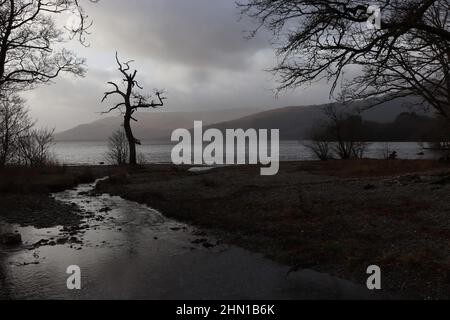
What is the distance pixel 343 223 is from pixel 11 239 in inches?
387

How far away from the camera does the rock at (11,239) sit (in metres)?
12.0

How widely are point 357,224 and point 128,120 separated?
3194 centimetres

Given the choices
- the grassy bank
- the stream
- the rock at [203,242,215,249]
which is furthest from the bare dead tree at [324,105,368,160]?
the rock at [203,242,215,249]

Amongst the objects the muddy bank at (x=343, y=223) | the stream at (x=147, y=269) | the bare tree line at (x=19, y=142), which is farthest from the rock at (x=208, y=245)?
the bare tree line at (x=19, y=142)

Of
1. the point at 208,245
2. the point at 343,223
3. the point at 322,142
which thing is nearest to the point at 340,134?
the point at 322,142

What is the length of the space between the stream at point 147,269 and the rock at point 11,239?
0.26 meters

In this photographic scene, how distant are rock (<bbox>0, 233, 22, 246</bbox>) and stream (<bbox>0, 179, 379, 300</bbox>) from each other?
264 millimetres

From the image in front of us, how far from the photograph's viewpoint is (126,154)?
161 ft

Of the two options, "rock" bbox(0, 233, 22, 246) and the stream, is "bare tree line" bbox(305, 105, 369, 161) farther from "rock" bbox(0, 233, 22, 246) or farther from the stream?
"rock" bbox(0, 233, 22, 246)

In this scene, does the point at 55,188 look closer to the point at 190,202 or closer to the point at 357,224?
the point at 190,202

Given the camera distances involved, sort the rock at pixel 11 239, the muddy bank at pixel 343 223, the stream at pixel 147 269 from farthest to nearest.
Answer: the rock at pixel 11 239 → the muddy bank at pixel 343 223 → the stream at pixel 147 269

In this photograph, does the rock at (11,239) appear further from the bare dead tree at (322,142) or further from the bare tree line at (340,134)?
the bare dead tree at (322,142)

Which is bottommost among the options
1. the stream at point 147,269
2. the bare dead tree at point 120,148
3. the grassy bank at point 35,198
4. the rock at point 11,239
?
the stream at point 147,269
